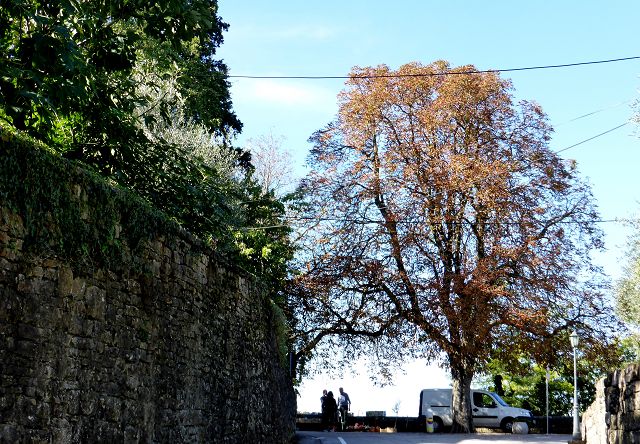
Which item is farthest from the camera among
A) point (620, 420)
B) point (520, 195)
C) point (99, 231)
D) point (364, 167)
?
point (364, 167)

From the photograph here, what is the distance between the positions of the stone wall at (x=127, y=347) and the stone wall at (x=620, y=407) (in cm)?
536

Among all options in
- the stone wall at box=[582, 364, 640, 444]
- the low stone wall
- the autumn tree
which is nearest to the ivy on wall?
the low stone wall

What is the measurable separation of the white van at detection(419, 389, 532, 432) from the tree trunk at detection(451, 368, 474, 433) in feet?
11.1

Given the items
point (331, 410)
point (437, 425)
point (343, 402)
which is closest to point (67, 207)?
point (331, 410)

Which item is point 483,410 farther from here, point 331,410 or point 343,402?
point 331,410

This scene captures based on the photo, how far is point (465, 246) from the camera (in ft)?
102

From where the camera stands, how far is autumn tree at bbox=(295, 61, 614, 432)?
1164 inches

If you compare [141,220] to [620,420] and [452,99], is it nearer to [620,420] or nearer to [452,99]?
[620,420]

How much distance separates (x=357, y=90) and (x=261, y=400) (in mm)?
20533

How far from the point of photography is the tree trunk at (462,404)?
30797 millimetres

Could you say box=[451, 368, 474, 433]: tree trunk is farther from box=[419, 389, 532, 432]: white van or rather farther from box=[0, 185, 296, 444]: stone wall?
box=[0, 185, 296, 444]: stone wall

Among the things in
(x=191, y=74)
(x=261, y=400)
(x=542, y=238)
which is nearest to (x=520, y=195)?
(x=542, y=238)

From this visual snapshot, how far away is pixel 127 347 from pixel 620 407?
19.6 ft

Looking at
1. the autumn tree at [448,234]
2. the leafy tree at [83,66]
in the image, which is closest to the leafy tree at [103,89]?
the leafy tree at [83,66]
